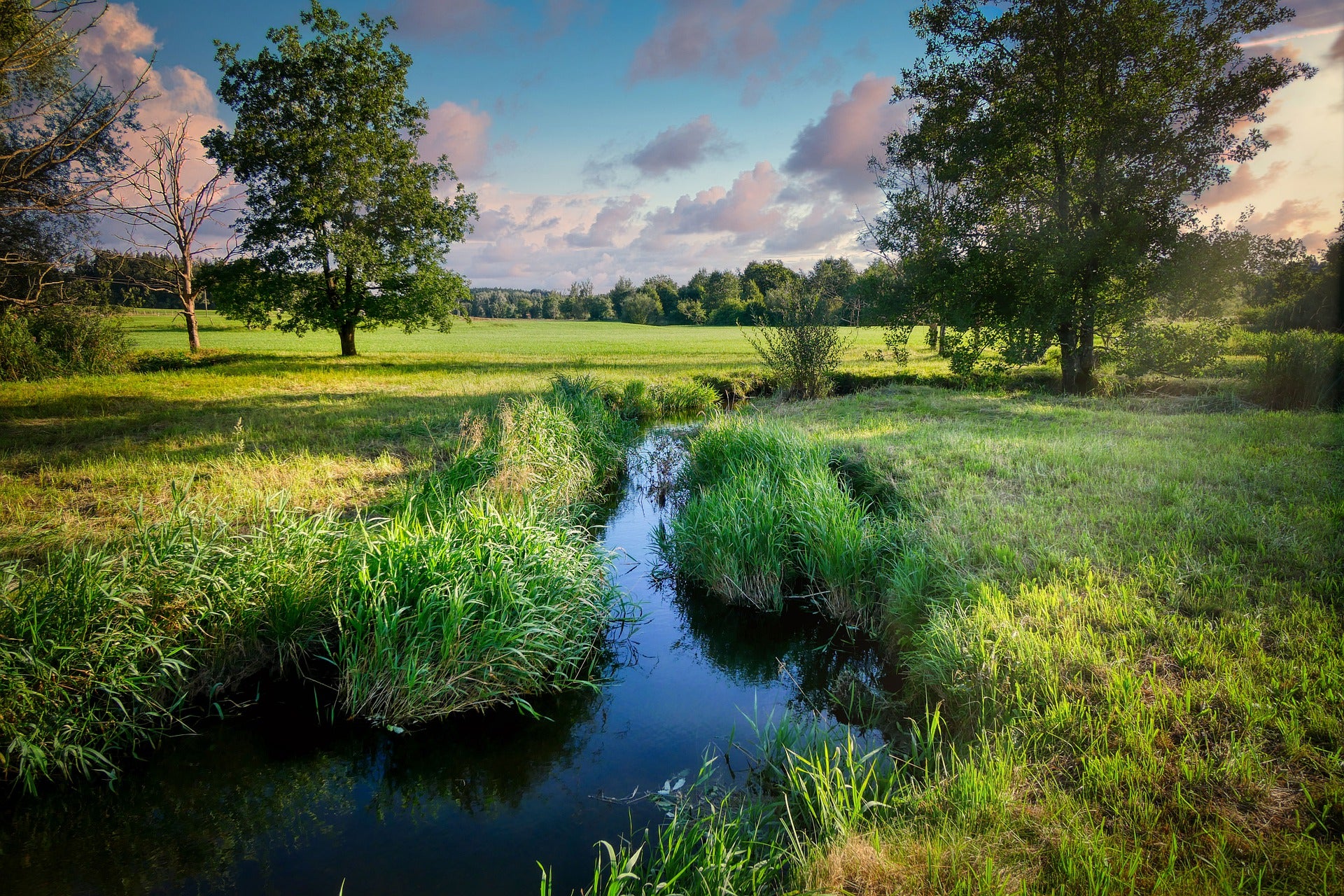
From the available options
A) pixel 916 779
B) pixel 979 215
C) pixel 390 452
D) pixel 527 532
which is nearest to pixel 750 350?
pixel 979 215

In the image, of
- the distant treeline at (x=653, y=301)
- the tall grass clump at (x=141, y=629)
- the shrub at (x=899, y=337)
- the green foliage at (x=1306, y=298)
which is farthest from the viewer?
the distant treeline at (x=653, y=301)

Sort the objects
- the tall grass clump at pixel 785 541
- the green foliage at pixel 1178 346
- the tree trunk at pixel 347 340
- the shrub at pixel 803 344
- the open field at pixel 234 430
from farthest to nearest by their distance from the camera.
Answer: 1. the tree trunk at pixel 347 340
2. the shrub at pixel 803 344
3. the green foliage at pixel 1178 346
4. the open field at pixel 234 430
5. the tall grass clump at pixel 785 541

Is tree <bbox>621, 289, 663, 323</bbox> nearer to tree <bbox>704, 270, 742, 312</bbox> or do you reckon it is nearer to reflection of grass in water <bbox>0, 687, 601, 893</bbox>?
tree <bbox>704, 270, 742, 312</bbox>

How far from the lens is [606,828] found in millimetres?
3611

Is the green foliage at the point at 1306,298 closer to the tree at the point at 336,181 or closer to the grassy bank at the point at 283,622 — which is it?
the grassy bank at the point at 283,622

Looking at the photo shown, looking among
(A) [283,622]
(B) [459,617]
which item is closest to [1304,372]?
(B) [459,617]

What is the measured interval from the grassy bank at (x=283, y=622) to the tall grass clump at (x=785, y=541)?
1.52m

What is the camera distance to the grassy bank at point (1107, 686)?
2.52 m

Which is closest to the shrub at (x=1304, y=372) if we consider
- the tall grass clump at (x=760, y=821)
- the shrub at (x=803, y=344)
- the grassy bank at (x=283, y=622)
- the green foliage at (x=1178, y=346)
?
the green foliage at (x=1178, y=346)

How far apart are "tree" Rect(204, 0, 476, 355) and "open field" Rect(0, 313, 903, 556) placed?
8.51 ft

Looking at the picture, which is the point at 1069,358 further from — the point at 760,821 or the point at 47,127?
the point at 47,127

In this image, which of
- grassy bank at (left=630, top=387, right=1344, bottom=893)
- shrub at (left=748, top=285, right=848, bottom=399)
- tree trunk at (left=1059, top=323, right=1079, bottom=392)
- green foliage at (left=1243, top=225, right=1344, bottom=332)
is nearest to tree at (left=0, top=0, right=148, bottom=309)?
grassy bank at (left=630, top=387, right=1344, bottom=893)

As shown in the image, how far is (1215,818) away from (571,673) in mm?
4395

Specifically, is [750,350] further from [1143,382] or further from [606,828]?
[606,828]
